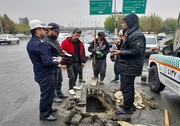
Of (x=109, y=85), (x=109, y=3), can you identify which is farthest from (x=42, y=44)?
(x=109, y=3)

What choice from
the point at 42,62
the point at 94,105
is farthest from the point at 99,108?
the point at 42,62

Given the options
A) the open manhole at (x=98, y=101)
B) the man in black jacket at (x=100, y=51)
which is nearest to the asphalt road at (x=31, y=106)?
the man in black jacket at (x=100, y=51)

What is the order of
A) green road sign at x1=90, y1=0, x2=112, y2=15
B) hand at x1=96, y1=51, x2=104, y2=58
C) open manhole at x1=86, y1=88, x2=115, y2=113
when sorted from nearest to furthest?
1. open manhole at x1=86, y1=88, x2=115, y2=113
2. hand at x1=96, y1=51, x2=104, y2=58
3. green road sign at x1=90, y1=0, x2=112, y2=15

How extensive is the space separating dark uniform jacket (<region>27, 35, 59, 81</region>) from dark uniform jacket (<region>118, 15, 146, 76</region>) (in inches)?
54.5

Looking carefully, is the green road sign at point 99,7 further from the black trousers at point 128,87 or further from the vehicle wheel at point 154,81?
the black trousers at point 128,87

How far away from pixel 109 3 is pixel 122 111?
15021 millimetres

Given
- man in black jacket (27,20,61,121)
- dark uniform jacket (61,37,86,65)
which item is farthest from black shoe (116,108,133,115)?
dark uniform jacket (61,37,86,65)

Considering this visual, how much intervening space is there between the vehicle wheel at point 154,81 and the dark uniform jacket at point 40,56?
3.41m

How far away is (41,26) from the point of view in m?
4.11

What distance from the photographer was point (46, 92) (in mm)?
4352

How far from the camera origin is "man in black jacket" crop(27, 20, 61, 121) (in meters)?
4.04

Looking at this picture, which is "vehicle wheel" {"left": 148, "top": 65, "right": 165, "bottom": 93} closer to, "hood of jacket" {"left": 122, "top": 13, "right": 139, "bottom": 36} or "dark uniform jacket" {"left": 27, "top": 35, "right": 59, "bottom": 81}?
"hood of jacket" {"left": 122, "top": 13, "right": 139, "bottom": 36}

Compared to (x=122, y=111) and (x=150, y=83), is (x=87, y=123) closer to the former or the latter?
(x=122, y=111)

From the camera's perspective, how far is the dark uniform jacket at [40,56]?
4.02 metres
